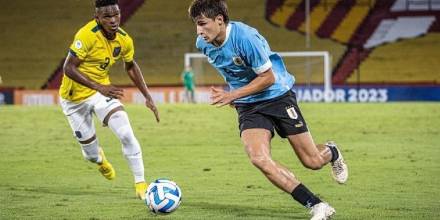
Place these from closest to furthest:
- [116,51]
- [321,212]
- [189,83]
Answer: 1. [321,212]
2. [116,51]
3. [189,83]

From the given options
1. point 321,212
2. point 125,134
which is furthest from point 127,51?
point 321,212

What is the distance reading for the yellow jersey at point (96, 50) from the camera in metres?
11.3

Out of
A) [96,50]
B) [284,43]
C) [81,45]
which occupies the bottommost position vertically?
[284,43]

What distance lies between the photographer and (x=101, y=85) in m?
10.7

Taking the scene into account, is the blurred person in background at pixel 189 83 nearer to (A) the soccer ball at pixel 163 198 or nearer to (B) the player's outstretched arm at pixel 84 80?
(B) the player's outstretched arm at pixel 84 80

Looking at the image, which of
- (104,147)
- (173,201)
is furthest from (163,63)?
(173,201)

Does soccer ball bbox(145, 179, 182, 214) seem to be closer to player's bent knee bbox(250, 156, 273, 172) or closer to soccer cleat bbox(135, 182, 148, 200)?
player's bent knee bbox(250, 156, 273, 172)

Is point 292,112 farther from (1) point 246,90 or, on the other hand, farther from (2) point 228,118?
(2) point 228,118

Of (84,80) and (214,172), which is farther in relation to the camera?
A: (214,172)

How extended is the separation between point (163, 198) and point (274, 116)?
1.45 m

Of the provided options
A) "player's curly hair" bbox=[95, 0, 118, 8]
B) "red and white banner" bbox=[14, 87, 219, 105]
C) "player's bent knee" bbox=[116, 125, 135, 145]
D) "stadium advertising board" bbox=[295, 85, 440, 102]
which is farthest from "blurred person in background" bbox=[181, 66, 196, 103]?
"player's curly hair" bbox=[95, 0, 118, 8]

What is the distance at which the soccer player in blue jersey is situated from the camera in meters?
8.53

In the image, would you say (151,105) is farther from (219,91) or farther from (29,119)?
(29,119)

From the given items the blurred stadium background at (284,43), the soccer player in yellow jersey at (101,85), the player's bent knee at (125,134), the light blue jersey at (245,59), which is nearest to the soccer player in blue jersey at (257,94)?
the light blue jersey at (245,59)
